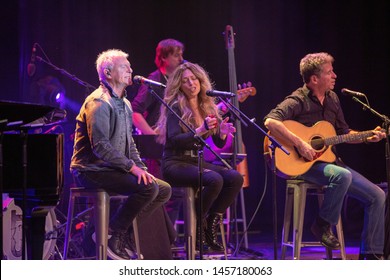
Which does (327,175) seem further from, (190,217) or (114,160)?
(114,160)

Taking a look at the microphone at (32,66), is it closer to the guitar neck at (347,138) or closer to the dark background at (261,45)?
the dark background at (261,45)

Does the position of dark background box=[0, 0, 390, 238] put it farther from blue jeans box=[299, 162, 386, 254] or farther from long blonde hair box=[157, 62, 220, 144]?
blue jeans box=[299, 162, 386, 254]

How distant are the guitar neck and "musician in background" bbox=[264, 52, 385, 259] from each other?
0.04m

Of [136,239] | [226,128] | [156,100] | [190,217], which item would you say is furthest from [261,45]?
[136,239]

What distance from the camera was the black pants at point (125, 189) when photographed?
15.3ft

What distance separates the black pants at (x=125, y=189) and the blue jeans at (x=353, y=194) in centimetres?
134

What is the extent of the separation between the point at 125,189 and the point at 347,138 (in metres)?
1.88

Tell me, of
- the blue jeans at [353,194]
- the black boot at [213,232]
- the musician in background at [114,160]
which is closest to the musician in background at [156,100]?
the black boot at [213,232]

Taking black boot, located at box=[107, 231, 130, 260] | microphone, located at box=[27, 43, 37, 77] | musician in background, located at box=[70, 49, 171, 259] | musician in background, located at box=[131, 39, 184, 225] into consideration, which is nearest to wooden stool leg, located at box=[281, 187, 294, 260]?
musician in background, located at box=[70, 49, 171, 259]

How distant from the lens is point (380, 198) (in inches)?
204

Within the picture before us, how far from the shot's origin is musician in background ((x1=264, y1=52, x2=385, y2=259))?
5.11m
